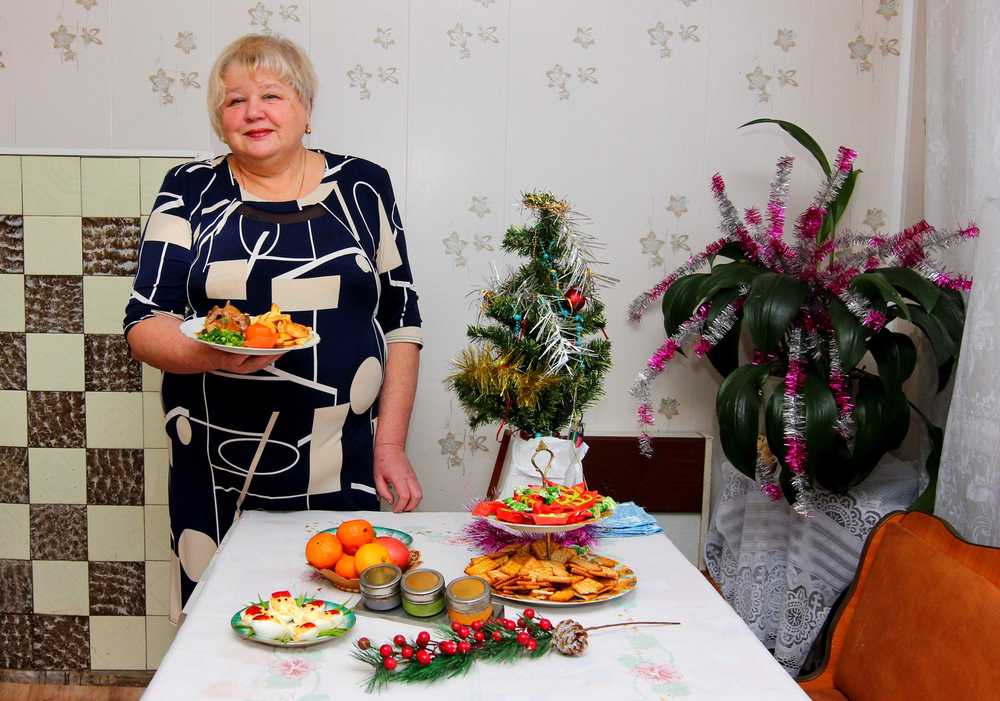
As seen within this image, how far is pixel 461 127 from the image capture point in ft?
8.05

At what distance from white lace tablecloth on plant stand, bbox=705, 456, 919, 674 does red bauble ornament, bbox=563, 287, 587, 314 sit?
0.90 m

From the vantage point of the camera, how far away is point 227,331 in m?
1.42

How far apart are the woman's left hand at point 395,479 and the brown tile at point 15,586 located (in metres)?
1.35

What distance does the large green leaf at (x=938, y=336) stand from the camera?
1833 millimetres

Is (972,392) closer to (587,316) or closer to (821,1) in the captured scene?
(587,316)

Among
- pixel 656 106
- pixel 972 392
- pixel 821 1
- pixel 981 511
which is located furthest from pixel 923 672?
pixel 821 1

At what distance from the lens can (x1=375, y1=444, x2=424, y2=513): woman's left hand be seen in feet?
5.74

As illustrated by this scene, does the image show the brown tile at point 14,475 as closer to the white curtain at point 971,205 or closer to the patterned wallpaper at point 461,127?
the patterned wallpaper at point 461,127

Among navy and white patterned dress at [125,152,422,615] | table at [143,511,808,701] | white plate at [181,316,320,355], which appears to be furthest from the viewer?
navy and white patterned dress at [125,152,422,615]

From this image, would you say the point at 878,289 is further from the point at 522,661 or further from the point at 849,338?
the point at 522,661

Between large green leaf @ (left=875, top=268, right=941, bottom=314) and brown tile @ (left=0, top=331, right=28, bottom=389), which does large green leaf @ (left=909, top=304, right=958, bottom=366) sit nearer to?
large green leaf @ (left=875, top=268, right=941, bottom=314)

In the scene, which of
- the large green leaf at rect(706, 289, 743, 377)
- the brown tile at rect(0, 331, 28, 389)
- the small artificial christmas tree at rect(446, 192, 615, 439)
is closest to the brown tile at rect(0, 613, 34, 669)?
the brown tile at rect(0, 331, 28, 389)

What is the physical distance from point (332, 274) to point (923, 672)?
1.26 meters

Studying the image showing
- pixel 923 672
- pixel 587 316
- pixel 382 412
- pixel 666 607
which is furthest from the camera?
pixel 382 412
